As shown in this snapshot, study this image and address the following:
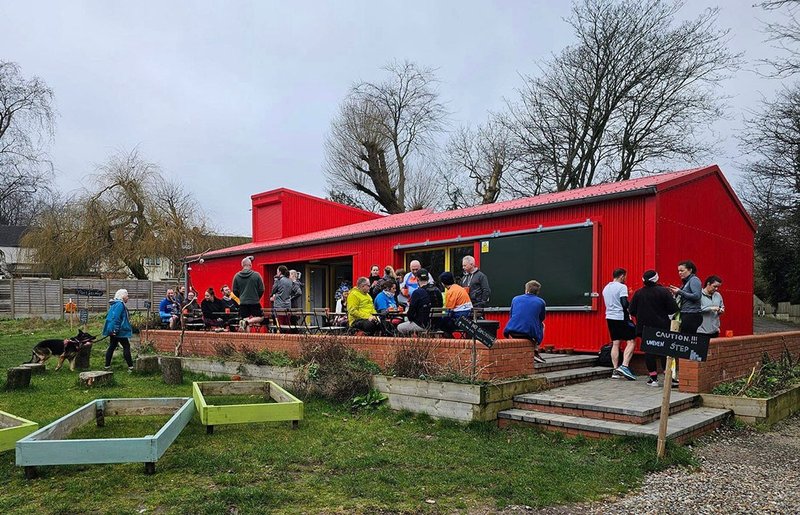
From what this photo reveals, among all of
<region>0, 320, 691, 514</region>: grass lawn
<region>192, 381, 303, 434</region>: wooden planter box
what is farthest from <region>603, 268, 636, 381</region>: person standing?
<region>192, 381, 303, 434</region>: wooden planter box

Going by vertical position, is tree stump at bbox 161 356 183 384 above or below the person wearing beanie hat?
below

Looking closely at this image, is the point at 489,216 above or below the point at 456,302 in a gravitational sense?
above

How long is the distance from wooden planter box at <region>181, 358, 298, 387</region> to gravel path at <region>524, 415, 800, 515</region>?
538 centimetres

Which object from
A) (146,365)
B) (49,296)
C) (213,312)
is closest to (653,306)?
(146,365)

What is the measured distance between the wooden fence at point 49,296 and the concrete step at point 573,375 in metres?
22.5

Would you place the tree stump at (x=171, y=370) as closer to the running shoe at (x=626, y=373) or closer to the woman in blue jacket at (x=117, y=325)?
the woman in blue jacket at (x=117, y=325)

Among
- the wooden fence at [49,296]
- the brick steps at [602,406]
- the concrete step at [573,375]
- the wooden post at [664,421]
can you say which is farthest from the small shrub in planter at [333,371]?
the wooden fence at [49,296]

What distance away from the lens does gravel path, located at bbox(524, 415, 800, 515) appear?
14.8 ft

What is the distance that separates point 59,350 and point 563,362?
30.2 ft

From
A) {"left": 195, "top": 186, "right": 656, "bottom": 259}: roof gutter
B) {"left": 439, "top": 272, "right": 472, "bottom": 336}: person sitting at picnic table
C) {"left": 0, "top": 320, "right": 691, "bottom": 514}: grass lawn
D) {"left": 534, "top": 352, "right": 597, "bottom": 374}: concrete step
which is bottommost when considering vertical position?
{"left": 0, "top": 320, "right": 691, "bottom": 514}: grass lawn

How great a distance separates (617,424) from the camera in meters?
6.19

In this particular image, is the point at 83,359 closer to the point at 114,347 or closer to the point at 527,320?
the point at 114,347

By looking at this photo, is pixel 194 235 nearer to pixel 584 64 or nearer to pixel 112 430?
pixel 584 64

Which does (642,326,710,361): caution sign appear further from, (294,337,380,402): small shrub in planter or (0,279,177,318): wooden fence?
(0,279,177,318): wooden fence
